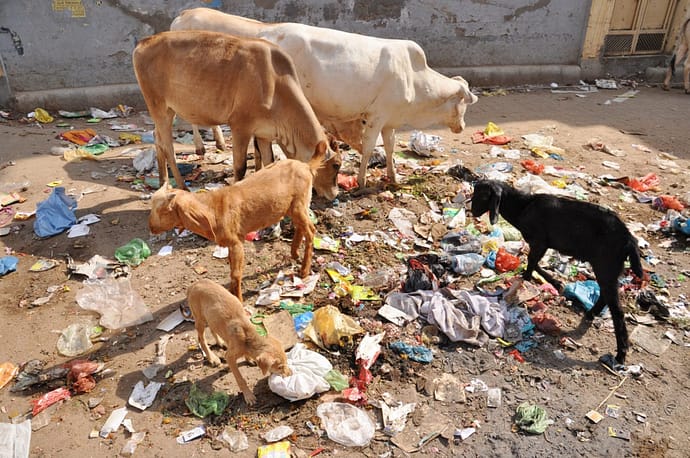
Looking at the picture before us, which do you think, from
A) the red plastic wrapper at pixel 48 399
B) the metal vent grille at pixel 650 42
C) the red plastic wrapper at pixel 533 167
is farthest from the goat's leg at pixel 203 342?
the metal vent grille at pixel 650 42

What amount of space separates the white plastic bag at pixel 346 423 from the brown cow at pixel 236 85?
9.43 feet

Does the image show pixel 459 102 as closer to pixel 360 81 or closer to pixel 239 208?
pixel 360 81

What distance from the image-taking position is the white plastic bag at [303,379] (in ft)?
13.1

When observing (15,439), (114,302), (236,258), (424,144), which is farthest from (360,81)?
(15,439)

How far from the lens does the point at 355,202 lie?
7.09 metres

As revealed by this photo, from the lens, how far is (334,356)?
4.49 metres

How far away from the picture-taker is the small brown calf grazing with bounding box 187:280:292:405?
12.6ft

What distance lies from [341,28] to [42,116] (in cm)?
643

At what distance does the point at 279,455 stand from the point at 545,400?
224 centimetres

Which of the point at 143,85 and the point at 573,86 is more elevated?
the point at 143,85

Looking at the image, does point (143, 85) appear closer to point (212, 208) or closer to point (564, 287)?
point (212, 208)

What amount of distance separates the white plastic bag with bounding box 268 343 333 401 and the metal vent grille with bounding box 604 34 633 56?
45.6 ft

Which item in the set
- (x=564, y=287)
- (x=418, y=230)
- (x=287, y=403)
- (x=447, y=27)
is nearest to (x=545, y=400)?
(x=564, y=287)

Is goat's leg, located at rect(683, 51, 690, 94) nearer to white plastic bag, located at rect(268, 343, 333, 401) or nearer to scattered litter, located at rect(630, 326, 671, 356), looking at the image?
scattered litter, located at rect(630, 326, 671, 356)
